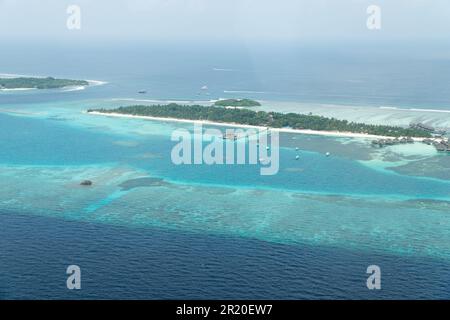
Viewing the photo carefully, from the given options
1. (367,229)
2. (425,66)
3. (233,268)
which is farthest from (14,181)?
(425,66)

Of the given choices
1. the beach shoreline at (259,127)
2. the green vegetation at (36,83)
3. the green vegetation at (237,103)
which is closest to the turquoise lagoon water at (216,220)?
the beach shoreline at (259,127)

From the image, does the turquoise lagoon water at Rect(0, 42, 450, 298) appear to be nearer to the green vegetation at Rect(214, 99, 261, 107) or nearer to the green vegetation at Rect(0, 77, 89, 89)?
the green vegetation at Rect(214, 99, 261, 107)

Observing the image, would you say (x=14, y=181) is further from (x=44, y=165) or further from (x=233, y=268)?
(x=233, y=268)

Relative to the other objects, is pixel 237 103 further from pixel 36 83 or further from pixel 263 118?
pixel 36 83

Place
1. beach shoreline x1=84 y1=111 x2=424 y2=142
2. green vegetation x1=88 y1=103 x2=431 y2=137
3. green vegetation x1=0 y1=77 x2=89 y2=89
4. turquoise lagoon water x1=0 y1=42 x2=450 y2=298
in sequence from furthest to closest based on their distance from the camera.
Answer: green vegetation x1=0 y1=77 x2=89 y2=89, green vegetation x1=88 y1=103 x2=431 y2=137, beach shoreline x1=84 y1=111 x2=424 y2=142, turquoise lagoon water x1=0 y1=42 x2=450 y2=298

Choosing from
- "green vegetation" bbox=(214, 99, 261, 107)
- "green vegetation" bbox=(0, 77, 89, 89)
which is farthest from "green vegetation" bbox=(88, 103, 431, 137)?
"green vegetation" bbox=(0, 77, 89, 89)
